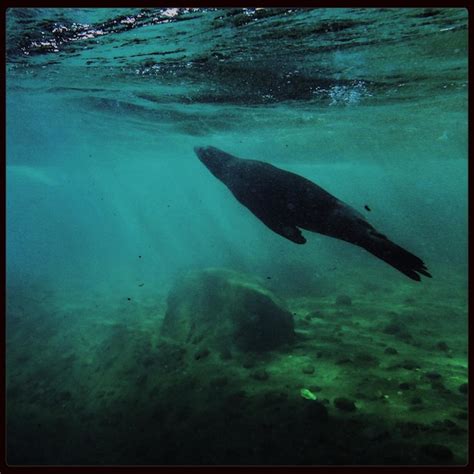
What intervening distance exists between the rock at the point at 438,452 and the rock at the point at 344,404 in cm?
136

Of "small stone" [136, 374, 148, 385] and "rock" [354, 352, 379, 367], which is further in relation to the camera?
"small stone" [136, 374, 148, 385]

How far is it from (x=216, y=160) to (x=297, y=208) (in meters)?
1.43

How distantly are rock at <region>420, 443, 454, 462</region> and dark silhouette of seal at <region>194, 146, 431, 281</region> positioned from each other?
2.60 m

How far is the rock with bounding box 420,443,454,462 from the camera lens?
4762mm

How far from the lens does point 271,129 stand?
2167cm

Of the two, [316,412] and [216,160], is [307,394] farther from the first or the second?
[216,160]

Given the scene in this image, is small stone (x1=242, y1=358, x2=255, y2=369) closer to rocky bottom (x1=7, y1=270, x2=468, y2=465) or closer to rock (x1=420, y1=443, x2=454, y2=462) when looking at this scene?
rocky bottom (x1=7, y1=270, x2=468, y2=465)

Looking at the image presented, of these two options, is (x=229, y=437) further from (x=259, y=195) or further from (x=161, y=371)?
(x=259, y=195)

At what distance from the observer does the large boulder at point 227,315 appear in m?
9.91

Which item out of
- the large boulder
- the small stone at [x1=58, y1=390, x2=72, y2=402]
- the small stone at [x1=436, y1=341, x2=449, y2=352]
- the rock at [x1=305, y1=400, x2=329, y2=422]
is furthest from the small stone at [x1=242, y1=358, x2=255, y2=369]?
the small stone at [x1=436, y1=341, x2=449, y2=352]

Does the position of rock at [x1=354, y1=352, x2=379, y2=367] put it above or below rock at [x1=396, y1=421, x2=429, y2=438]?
below

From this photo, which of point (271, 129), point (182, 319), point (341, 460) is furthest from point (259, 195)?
point (271, 129)

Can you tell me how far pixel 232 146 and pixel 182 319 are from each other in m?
19.2

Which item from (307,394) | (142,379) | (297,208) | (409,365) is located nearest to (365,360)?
(409,365)
